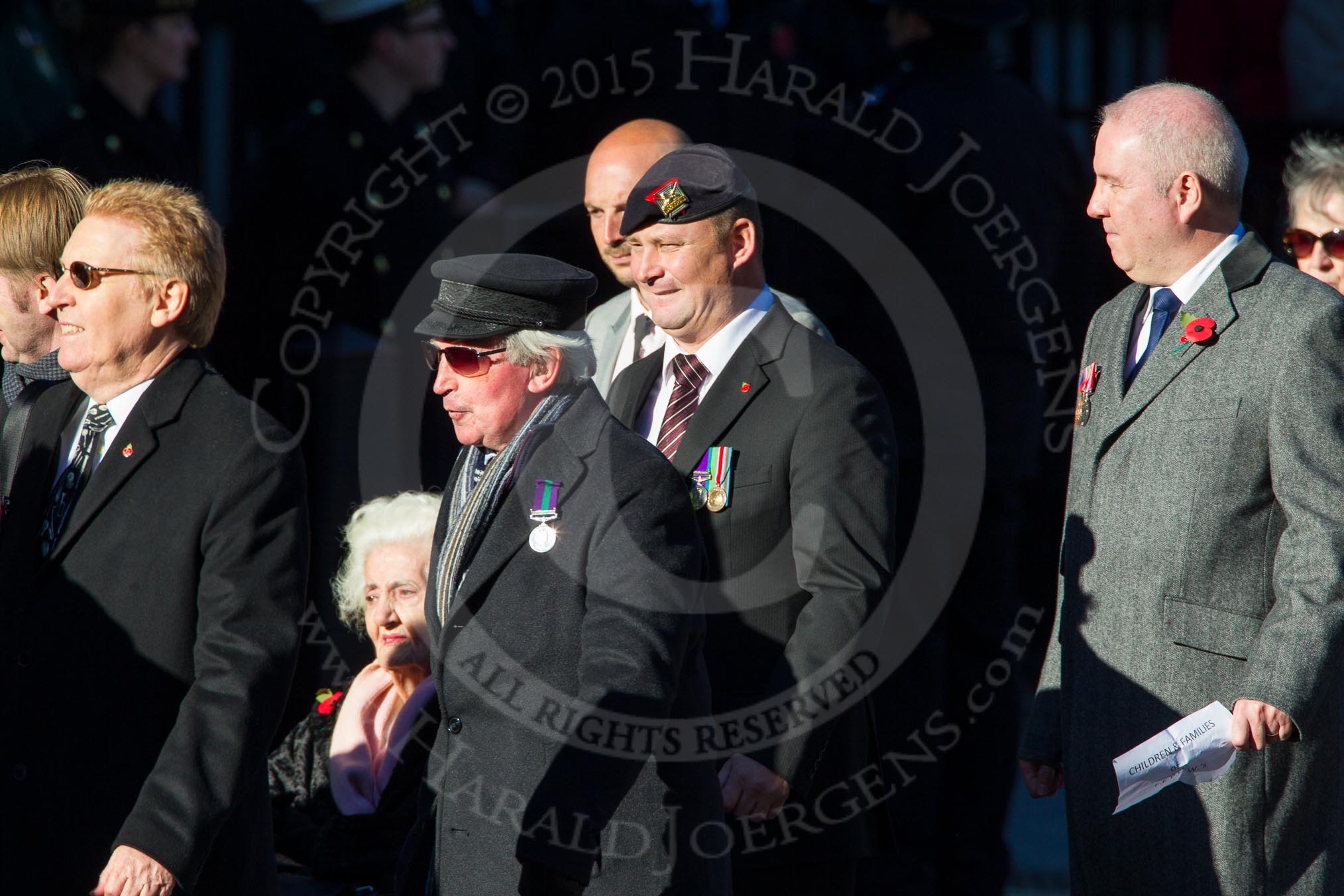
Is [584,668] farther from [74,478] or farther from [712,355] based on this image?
[74,478]

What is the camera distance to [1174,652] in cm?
294

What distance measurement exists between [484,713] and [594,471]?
45 centimetres

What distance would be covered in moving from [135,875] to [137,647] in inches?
15.6

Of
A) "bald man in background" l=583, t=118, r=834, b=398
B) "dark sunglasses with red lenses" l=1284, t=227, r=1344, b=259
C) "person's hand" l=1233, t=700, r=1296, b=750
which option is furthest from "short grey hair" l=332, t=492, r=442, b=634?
"dark sunglasses with red lenses" l=1284, t=227, r=1344, b=259

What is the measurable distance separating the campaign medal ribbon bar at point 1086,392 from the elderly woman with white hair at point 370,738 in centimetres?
160

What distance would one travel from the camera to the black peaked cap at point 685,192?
3.26 metres

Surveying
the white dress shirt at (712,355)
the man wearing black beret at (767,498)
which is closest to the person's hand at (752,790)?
the man wearing black beret at (767,498)

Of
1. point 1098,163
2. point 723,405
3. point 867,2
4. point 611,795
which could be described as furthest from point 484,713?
point 867,2

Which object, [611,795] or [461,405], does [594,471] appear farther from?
[611,795]

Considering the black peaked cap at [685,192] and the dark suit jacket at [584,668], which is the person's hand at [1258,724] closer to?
the dark suit jacket at [584,668]

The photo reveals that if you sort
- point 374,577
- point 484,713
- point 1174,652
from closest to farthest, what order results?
point 484,713, point 1174,652, point 374,577

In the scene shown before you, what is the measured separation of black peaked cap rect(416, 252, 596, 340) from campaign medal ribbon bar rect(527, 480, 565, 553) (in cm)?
30

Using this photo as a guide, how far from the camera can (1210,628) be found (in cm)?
289

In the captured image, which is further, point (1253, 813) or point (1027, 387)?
point (1027, 387)
